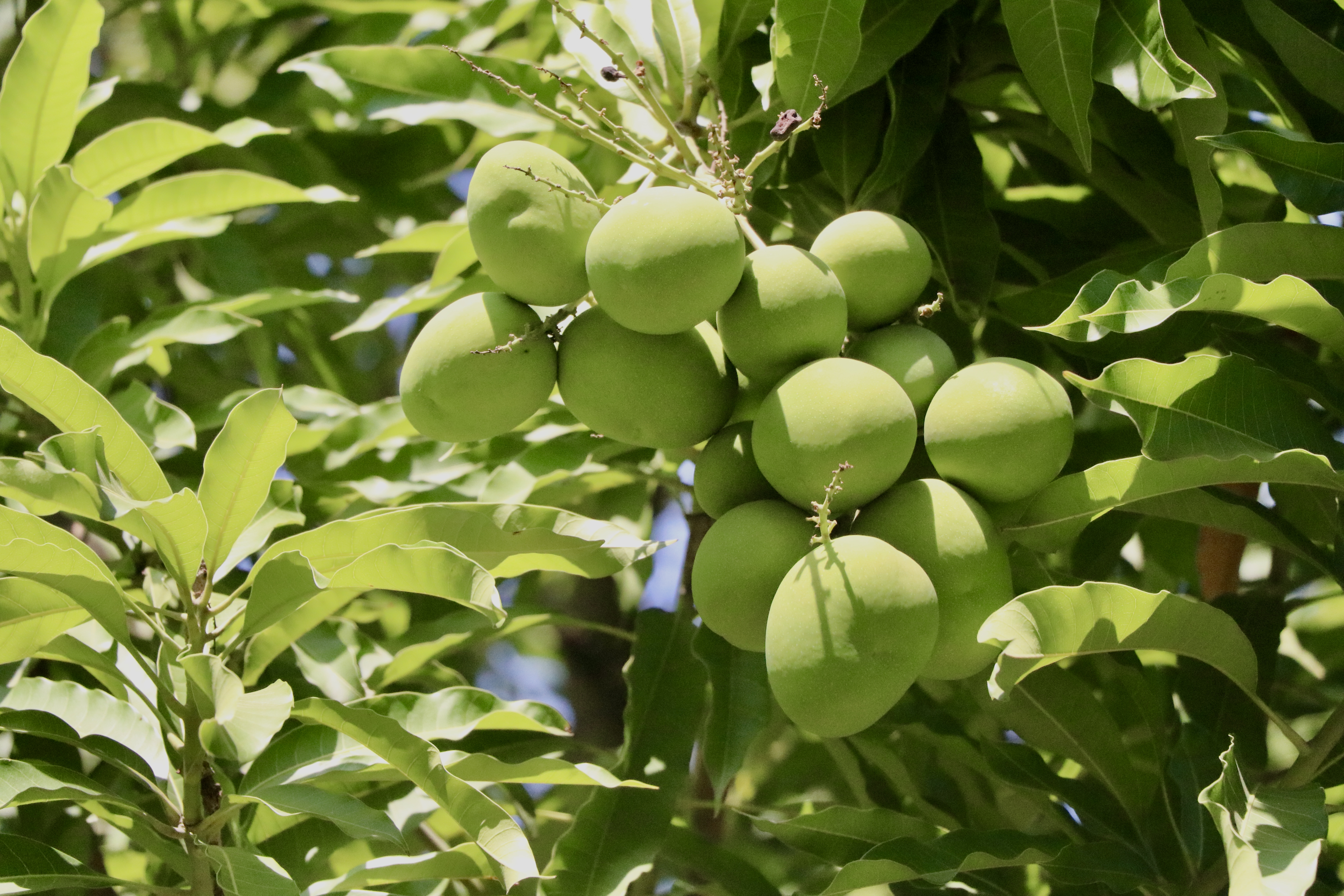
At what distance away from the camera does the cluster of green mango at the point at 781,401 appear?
2.95 ft

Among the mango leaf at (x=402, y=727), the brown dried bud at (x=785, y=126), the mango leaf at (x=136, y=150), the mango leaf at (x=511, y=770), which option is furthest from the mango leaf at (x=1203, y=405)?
the mango leaf at (x=136, y=150)

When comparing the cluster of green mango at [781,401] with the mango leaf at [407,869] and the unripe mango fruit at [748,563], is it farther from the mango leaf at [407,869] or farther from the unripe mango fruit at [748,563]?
the mango leaf at [407,869]

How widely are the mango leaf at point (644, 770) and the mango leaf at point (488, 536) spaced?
0.32 m

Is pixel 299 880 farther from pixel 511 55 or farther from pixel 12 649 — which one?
pixel 511 55

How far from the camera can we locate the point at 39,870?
44.4 inches

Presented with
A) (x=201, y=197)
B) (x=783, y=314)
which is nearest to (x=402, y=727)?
(x=783, y=314)

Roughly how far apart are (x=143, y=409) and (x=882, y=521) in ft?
3.30

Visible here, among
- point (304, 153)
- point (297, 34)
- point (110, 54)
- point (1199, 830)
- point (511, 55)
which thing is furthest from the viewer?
point (110, 54)

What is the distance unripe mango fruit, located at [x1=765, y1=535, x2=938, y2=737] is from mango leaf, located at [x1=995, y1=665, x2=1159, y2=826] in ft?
1.17

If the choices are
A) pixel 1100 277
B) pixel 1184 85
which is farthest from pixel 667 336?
pixel 1184 85

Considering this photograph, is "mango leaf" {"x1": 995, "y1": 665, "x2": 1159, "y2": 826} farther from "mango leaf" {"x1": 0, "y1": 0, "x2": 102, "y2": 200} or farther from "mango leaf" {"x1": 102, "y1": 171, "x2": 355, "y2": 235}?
"mango leaf" {"x1": 0, "y1": 0, "x2": 102, "y2": 200}

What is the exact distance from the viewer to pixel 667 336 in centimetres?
105

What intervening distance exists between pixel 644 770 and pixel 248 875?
469mm

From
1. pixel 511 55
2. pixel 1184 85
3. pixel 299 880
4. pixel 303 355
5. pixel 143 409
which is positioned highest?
pixel 511 55
